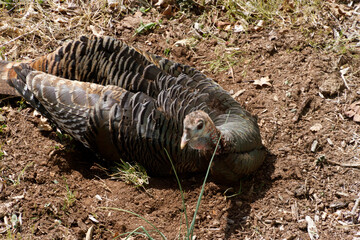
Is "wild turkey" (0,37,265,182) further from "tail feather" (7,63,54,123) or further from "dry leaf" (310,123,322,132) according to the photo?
"dry leaf" (310,123,322,132)

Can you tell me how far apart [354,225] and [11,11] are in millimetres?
5115

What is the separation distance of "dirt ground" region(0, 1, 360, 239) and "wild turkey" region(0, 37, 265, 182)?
31 centimetres

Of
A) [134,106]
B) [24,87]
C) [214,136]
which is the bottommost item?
[24,87]

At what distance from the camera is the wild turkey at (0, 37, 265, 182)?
151 inches

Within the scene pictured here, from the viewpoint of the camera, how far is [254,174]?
4035 millimetres

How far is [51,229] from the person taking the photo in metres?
3.53

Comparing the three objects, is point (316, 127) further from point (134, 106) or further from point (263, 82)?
point (134, 106)

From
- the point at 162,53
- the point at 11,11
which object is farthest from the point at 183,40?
the point at 11,11

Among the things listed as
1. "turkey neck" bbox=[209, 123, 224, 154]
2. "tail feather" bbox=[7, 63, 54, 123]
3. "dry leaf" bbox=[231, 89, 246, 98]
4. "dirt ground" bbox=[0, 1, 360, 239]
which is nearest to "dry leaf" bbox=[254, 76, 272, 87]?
"dirt ground" bbox=[0, 1, 360, 239]

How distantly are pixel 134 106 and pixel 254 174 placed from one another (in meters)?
1.37

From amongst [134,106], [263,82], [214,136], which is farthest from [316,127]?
[134,106]

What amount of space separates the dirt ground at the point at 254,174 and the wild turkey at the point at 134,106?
0.31m

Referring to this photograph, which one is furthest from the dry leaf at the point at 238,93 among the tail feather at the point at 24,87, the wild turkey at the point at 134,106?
the tail feather at the point at 24,87

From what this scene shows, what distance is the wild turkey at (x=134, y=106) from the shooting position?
151 inches
